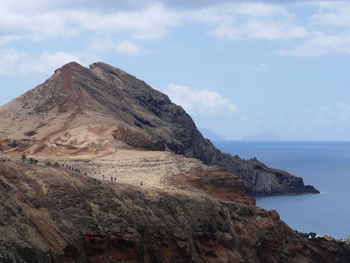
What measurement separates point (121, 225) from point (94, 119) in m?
43.2

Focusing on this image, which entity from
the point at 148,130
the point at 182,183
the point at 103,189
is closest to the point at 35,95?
the point at 148,130

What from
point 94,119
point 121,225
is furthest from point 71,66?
point 121,225

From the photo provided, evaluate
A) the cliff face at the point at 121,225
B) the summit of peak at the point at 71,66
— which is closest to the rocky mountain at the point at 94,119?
the summit of peak at the point at 71,66

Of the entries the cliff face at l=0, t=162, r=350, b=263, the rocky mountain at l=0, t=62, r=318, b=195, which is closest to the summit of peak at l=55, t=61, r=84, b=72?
the rocky mountain at l=0, t=62, r=318, b=195

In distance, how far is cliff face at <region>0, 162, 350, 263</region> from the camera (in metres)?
39.2

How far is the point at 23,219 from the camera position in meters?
39.0

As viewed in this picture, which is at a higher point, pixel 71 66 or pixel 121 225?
pixel 71 66

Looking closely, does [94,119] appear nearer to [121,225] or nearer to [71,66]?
[71,66]

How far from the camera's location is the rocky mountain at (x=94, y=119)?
80.6 meters

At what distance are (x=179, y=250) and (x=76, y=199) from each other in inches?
340

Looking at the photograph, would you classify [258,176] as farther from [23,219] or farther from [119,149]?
[23,219]

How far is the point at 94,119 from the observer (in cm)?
8812

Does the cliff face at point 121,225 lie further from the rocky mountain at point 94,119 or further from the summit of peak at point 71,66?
the summit of peak at point 71,66

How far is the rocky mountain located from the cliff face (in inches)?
858
